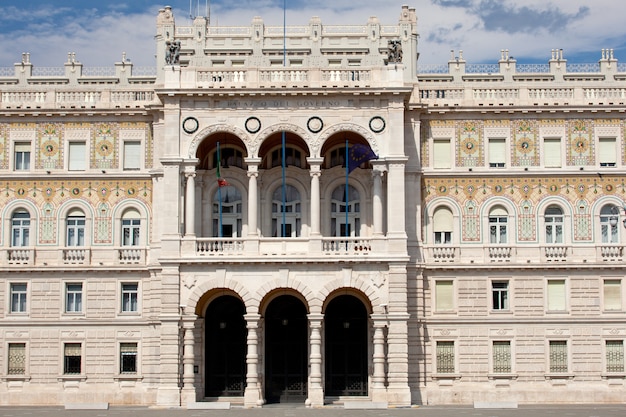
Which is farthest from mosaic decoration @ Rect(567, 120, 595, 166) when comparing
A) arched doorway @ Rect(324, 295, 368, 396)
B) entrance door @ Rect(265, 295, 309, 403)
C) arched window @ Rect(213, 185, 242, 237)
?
arched window @ Rect(213, 185, 242, 237)

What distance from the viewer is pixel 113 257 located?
60.0 m

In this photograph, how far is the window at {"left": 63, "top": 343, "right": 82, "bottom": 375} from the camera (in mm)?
59344

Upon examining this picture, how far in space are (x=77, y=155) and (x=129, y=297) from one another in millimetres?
8193

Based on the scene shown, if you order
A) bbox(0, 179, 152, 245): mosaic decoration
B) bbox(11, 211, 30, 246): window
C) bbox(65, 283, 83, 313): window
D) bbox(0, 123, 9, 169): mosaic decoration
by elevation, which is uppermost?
bbox(0, 123, 9, 169): mosaic decoration

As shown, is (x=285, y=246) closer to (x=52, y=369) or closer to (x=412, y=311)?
(x=412, y=311)

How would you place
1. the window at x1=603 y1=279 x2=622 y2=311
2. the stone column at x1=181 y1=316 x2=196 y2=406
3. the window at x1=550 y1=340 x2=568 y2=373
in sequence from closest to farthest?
the stone column at x1=181 y1=316 x2=196 y2=406 < the window at x1=550 y1=340 x2=568 y2=373 < the window at x1=603 y1=279 x2=622 y2=311

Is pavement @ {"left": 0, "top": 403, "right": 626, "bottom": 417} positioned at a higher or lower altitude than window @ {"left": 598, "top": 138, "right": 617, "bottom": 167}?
lower

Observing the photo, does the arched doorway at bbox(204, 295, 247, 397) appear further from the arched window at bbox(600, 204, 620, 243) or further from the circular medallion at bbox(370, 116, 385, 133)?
the arched window at bbox(600, 204, 620, 243)

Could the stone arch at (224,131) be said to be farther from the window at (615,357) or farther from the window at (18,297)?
the window at (615,357)

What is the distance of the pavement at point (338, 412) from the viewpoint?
50688 millimetres

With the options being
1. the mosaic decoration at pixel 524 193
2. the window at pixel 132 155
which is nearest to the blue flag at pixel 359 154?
the mosaic decoration at pixel 524 193

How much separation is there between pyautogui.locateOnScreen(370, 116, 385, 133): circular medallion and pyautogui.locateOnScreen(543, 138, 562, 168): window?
9.22 m

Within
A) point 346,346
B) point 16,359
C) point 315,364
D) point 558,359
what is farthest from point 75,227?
point 558,359

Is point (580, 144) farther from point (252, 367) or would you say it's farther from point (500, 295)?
point (252, 367)
